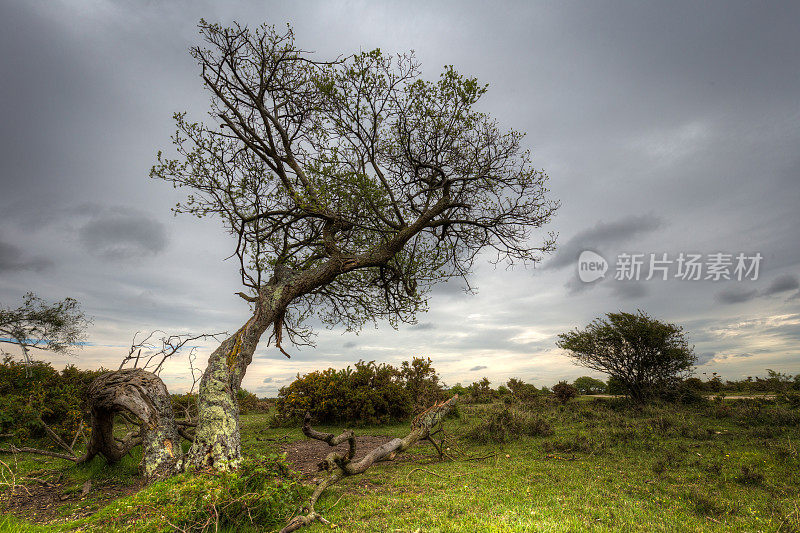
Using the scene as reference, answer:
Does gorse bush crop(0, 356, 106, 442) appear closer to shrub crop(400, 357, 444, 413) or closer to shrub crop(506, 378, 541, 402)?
shrub crop(400, 357, 444, 413)

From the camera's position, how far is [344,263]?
9.46 meters

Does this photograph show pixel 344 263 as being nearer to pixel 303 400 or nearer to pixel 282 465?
pixel 282 465

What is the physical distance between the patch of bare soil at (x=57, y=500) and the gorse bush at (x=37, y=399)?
12.7 ft

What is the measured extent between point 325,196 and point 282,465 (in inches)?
247

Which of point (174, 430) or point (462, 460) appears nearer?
point (174, 430)

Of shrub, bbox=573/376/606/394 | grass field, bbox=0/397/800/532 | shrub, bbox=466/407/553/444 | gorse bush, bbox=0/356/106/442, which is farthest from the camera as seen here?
shrub, bbox=573/376/606/394

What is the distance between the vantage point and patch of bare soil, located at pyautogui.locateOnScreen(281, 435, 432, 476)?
798 centimetres

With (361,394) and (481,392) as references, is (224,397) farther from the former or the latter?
(481,392)

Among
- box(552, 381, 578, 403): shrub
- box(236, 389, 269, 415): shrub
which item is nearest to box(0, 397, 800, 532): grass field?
box(552, 381, 578, 403): shrub

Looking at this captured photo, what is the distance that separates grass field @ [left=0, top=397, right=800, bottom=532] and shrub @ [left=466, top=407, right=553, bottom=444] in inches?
14.0

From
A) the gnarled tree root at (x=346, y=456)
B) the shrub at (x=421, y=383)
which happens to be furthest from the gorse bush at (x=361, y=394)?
the gnarled tree root at (x=346, y=456)

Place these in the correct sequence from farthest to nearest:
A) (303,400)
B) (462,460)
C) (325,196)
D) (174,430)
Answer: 1. (303,400)
2. (325,196)
3. (462,460)
4. (174,430)

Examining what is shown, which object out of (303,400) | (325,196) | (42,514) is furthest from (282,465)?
(303,400)

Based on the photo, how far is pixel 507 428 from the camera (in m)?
11.0
